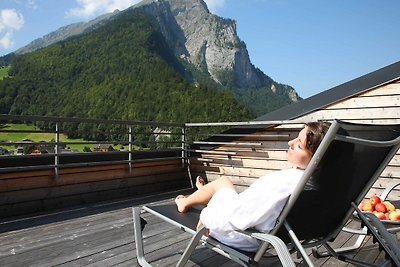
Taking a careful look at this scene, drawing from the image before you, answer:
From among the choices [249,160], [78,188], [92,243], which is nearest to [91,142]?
[78,188]

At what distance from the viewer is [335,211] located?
1826mm

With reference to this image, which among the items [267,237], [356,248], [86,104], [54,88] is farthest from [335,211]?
[54,88]

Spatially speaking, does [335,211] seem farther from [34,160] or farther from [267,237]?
[34,160]

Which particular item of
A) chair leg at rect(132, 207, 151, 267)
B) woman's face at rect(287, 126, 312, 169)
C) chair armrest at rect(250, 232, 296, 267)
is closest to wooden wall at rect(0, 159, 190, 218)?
chair leg at rect(132, 207, 151, 267)

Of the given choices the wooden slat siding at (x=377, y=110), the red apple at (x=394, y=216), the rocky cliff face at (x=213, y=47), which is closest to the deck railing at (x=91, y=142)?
the wooden slat siding at (x=377, y=110)

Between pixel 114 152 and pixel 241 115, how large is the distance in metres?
36.4

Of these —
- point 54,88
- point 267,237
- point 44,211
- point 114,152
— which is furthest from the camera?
point 54,88

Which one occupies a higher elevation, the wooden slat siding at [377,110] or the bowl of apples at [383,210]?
the wooden slat siding at [377,110]

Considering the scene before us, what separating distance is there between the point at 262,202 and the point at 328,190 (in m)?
0.33

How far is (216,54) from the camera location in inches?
5556

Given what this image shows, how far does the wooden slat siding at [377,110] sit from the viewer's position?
438cm

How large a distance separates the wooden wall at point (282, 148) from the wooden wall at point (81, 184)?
26.5 inches

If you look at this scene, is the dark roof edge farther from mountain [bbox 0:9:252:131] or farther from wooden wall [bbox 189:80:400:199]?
mountain [bbox 0:9:252:131]

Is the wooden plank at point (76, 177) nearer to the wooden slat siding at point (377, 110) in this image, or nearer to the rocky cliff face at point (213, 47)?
the wooden slat siding at point (377, 110)
